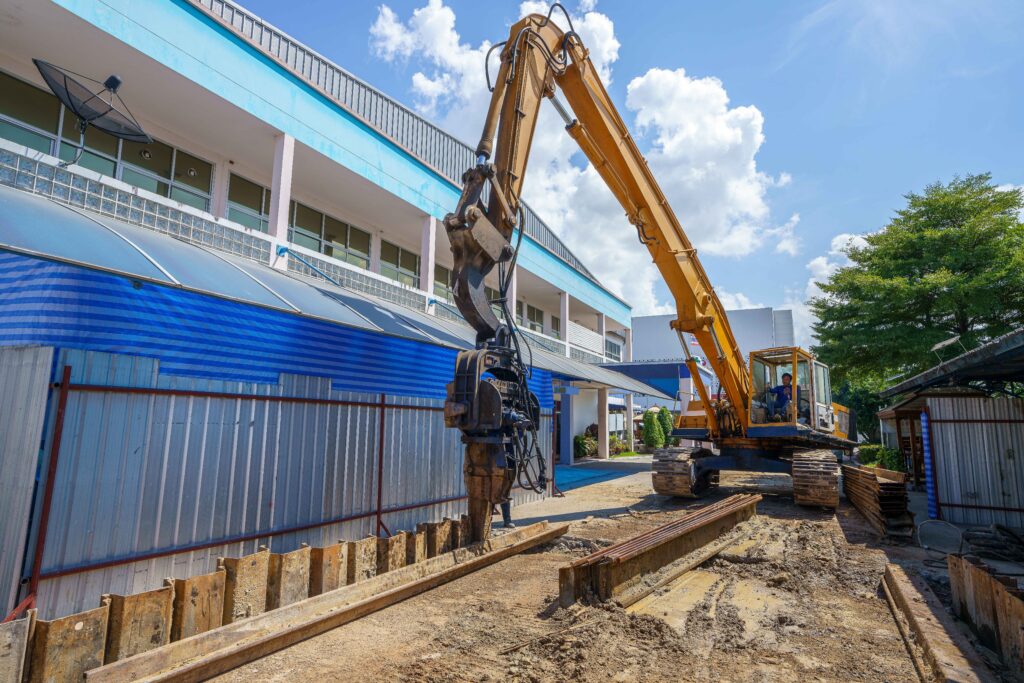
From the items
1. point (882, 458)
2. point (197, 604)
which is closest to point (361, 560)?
point (197, 604)

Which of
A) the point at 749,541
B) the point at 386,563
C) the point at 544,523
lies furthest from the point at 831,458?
the point at 386,563

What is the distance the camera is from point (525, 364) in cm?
1145

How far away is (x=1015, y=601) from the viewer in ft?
12.4

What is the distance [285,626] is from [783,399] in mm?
11629

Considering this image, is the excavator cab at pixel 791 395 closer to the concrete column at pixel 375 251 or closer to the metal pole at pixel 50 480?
the concrete column at pixel 375 251

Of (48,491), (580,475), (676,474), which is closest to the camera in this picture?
(48,491)

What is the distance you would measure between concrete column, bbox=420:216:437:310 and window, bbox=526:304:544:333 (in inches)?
408

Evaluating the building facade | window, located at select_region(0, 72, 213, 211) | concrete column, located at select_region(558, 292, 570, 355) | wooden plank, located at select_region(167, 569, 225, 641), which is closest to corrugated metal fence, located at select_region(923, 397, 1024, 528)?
the building facade

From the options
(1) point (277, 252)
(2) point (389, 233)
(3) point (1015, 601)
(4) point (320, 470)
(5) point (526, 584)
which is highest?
(2) point (389, 233)

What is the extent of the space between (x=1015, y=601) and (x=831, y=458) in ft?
26.6

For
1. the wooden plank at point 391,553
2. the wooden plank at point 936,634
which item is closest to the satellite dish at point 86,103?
the wooden plank at point 391,553

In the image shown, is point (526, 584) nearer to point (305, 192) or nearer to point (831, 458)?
point (831, 458)

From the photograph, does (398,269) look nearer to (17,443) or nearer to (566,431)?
(566,431)

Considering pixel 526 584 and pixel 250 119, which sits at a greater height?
pixel 250 119
